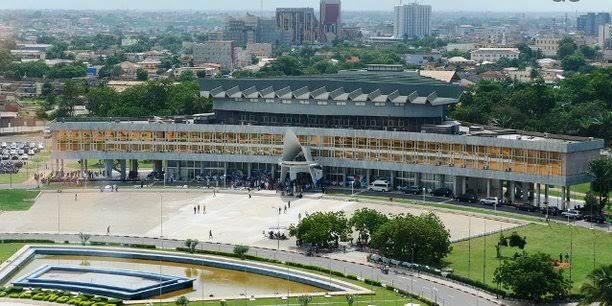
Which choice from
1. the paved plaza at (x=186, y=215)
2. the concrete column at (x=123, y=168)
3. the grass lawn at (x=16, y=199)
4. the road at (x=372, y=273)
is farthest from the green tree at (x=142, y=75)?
the road at (x=372, y=273)

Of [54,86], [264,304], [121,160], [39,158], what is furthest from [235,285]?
[54,86]

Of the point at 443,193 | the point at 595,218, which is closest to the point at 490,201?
the point at 443,193

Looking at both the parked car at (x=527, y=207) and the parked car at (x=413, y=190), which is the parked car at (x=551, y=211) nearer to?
the parked car at (x=527, y=207)

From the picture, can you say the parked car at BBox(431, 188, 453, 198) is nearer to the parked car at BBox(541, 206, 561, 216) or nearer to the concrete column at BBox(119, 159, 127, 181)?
the parked car at BBox(541, 206, 561, 216)

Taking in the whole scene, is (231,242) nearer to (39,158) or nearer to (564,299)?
(564,299)

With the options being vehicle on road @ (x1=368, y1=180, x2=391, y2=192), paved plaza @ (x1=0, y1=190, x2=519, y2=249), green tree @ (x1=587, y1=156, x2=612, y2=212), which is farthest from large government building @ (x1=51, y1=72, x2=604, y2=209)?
paved plaza @ (x1=0, y1=190, x2=519, y2=249)
